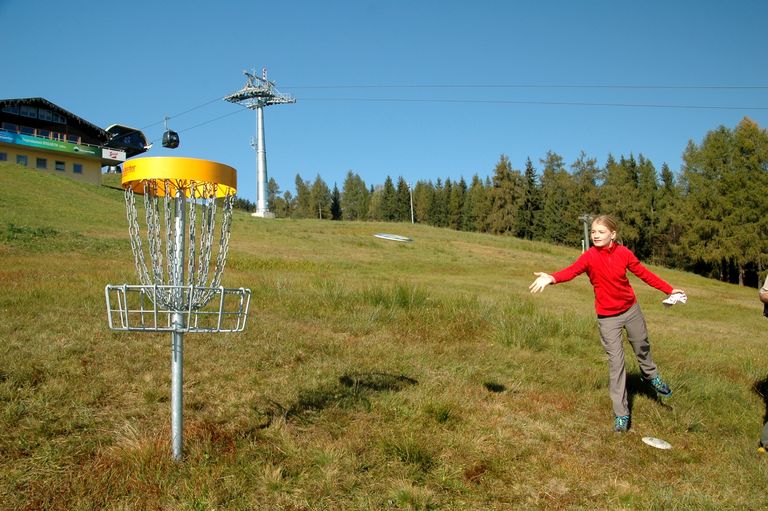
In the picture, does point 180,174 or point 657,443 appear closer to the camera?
point 180,174

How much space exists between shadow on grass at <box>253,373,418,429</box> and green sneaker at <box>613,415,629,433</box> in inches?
80.7

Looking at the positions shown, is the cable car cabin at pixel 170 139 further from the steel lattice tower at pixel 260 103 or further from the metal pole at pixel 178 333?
the steel lattice tower at pixel 260 103

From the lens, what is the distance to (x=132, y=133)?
226 feet

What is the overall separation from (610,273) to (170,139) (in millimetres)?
4250

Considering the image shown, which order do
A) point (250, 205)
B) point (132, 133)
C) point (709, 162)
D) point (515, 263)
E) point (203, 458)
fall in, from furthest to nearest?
1. point (250, 205)
2. point (132, 133)
3. point (709, 162)
4. point (515, 263)
5. point (203, 458)

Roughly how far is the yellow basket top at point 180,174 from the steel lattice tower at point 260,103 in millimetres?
56499

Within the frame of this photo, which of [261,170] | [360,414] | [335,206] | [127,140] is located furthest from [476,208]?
[360,414]

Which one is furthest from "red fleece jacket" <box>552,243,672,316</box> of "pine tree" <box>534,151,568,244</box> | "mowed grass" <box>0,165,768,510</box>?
"pine tree" <box>534,151,568,244</box>

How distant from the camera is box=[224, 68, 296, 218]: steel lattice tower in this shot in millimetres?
59969

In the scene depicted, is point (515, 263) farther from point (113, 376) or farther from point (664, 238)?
point (664, 238)

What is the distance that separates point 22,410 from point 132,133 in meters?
72.7

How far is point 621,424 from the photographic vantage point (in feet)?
17.2

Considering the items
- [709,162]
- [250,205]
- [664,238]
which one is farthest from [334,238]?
[250,205]

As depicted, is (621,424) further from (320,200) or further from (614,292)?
(320,200)
